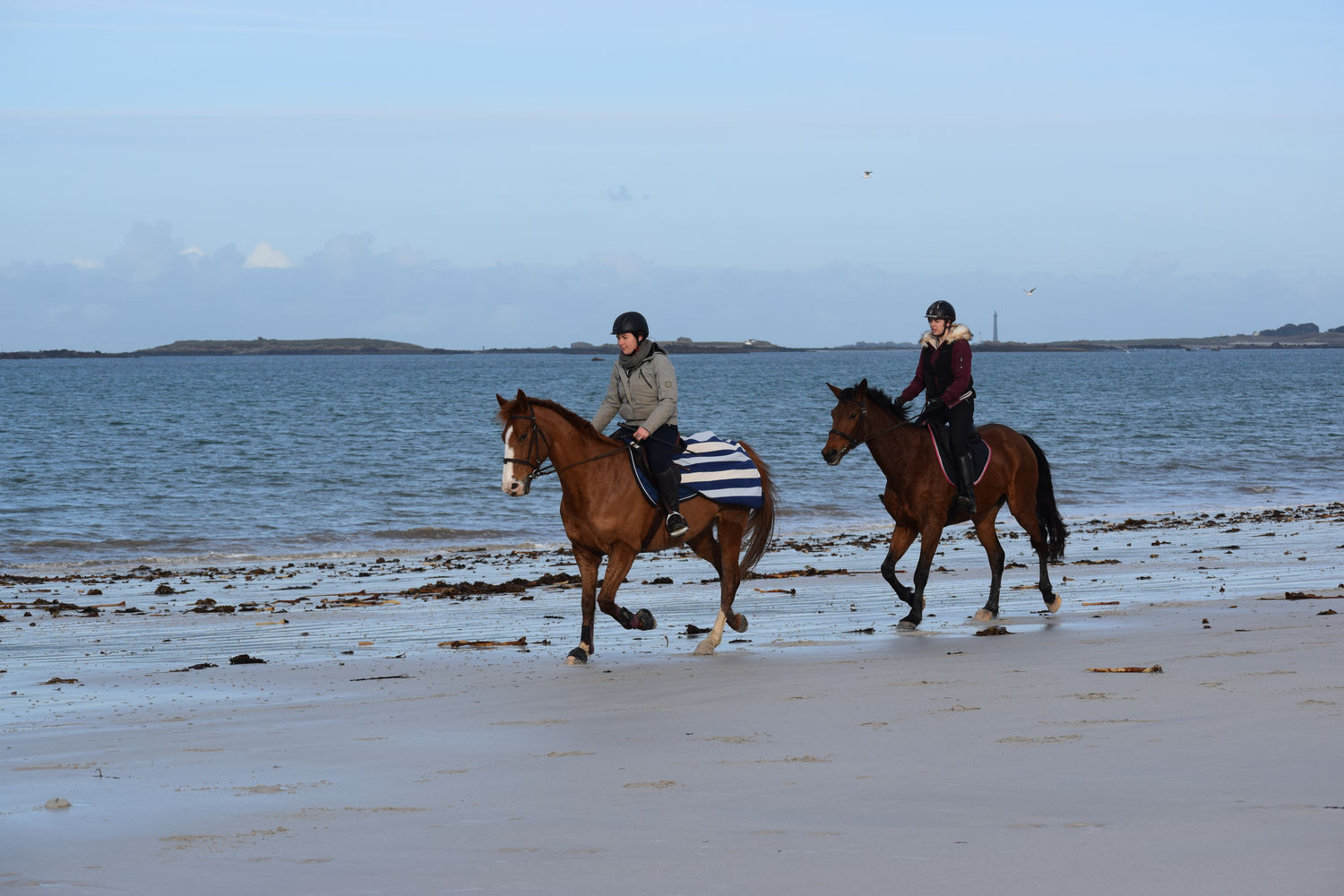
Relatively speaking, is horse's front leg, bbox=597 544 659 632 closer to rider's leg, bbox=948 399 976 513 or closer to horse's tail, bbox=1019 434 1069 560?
rider's leg, bbox=948 399 976 513

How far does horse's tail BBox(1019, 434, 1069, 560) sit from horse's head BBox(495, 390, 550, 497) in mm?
5138

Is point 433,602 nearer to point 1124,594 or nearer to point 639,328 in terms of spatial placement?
point 639,328

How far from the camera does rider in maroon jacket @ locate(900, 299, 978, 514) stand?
36.5 ft

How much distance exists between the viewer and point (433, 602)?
1358cm

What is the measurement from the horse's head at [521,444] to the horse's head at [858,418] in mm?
2616

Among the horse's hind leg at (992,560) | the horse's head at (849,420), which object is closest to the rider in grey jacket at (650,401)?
the horse's head at (849,420)

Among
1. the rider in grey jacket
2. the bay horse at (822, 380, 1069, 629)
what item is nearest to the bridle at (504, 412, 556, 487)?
the rider in grey jacket

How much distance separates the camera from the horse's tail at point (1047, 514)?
12242 millimetres

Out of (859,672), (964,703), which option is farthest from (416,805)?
(859,672)

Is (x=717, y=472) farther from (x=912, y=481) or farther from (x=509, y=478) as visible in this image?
(x=912, y=481)

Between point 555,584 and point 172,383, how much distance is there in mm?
109137

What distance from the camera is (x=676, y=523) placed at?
9648 millimetres

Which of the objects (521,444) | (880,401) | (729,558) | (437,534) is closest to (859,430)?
(880,401)

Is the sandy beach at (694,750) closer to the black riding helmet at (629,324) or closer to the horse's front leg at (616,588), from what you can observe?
the horse's front leg at (616,588)
